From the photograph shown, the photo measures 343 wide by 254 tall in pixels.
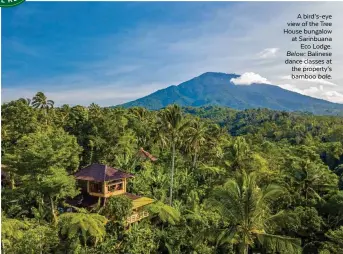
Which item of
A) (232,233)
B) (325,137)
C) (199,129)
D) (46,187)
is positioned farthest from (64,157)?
(325,137)

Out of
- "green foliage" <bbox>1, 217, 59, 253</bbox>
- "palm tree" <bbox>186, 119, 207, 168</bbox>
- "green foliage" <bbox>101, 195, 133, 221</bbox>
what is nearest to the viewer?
"green foliage" <bbox>1, 217, 59, 253</bbox>

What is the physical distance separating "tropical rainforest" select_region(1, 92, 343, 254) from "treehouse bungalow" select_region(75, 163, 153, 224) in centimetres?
81

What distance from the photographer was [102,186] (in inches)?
917

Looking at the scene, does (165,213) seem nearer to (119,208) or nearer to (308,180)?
(119,208)

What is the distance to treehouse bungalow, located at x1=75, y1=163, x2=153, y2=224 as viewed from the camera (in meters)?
23.0

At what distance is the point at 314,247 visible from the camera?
23609 millimetres

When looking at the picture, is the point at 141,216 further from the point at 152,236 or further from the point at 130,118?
the point at 130,118

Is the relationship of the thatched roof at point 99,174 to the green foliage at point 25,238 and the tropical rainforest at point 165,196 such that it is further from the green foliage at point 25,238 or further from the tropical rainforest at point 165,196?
the green foliage at point 25,238

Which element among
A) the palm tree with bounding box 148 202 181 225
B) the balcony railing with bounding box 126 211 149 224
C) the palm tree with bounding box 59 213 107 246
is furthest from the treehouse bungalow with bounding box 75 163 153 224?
the palm tree with bounding box 59 213 107 246

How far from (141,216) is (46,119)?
1892 cm

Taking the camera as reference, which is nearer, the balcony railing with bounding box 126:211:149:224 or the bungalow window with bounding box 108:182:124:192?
the balcony railing with bounding box 126:211:149:224

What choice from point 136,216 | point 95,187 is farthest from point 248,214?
point 95,187

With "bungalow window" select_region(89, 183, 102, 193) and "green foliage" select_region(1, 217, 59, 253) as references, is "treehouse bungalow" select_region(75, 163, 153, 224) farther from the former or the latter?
"green foliage" select_region(1, 217, 59, 253)

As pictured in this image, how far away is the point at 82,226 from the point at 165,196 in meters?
10.4
